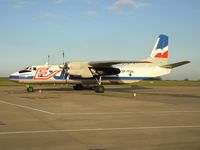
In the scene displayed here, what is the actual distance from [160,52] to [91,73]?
35.5 feet

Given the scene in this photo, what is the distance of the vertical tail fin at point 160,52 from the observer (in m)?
42.0

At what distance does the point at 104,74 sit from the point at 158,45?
9480 millimetres

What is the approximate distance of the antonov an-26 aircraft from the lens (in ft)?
120

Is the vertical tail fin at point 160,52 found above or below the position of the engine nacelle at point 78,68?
above

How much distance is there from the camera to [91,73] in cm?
3766

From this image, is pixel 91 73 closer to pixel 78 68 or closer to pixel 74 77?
pixel 78 68

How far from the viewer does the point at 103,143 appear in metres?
8.36

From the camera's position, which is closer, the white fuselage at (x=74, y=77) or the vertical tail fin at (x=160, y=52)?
the white fuselage at (x=74, y=77)

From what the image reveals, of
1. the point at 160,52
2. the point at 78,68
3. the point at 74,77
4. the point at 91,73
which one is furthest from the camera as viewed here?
the point at 160,52

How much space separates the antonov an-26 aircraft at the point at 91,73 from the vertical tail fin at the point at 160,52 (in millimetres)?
135

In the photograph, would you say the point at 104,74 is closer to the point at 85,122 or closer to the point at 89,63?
the point at 89,63

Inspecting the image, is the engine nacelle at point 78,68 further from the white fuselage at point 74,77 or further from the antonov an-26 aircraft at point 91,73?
the white fuselage at point 74,77

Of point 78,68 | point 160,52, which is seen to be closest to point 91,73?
point 78,68

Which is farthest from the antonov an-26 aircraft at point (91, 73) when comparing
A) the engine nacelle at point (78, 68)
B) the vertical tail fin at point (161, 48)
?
the vertical tail fin at point (161, 48)
